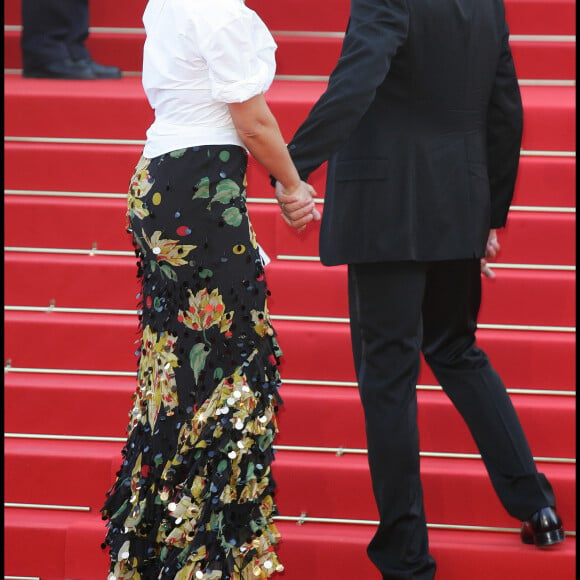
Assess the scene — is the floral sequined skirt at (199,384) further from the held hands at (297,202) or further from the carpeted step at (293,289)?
the carpeted step at (293,289)

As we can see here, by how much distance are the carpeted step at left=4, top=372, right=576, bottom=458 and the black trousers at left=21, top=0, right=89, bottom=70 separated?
173 centimetres

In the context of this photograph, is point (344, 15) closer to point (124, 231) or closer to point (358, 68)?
point (124, 231)

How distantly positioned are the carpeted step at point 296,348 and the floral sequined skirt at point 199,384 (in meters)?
0.85

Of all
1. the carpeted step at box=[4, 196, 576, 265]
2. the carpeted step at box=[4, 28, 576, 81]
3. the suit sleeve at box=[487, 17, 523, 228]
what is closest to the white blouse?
the suit sleeve at box=[487, 17, 523, 228]

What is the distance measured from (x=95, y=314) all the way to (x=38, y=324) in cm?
18

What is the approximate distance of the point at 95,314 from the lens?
314 cm

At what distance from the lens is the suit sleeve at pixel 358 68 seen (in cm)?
198

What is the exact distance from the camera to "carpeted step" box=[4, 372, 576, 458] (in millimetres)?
2801

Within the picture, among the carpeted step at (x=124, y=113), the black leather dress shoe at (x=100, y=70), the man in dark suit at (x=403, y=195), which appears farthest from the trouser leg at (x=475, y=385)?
the black leather dress shoe at (x=100, y=70)

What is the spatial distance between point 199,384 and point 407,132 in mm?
678

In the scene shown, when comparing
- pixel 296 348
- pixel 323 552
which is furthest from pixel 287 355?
pixel 323 552

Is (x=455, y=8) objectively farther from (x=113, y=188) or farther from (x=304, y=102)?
(x=113, y=188)

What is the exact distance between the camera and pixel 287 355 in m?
3.00

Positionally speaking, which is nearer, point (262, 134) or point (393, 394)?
point (262, 134)
